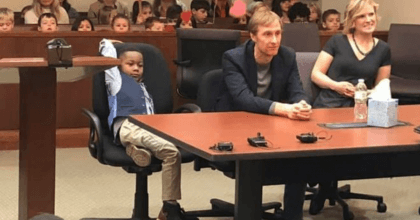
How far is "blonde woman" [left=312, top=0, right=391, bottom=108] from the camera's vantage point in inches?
215

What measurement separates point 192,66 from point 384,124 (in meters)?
3.17

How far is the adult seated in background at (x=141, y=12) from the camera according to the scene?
1038 cm

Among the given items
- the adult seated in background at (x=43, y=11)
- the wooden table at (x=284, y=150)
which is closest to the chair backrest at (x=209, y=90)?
the wooden table at (x=284, y=150)

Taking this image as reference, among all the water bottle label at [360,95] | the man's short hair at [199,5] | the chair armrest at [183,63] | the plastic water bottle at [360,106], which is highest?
the man's short hair at [199,5]

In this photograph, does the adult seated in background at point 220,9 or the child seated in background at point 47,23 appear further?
the adult seated in background at point 220,9

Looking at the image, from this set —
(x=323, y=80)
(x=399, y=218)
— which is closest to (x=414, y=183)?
(x=399, y=218)

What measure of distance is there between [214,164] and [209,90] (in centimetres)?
49

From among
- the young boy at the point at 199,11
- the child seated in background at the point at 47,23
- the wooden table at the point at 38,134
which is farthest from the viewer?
the young boy at the point at 199,11

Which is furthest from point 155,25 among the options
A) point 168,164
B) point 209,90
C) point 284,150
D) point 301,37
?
point 284,150

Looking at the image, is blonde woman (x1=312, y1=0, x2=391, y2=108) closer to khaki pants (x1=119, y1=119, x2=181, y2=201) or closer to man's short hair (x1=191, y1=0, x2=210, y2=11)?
khaki pants (x1=119, y1=119, x2=181, y2=201)

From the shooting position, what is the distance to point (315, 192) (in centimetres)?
568

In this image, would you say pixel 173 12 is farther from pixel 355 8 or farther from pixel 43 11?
pixel 355 8

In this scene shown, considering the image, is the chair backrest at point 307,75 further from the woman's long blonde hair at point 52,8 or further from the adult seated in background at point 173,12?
the woman's long blonde hair at point 52,8

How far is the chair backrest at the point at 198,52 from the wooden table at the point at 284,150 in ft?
8.94
